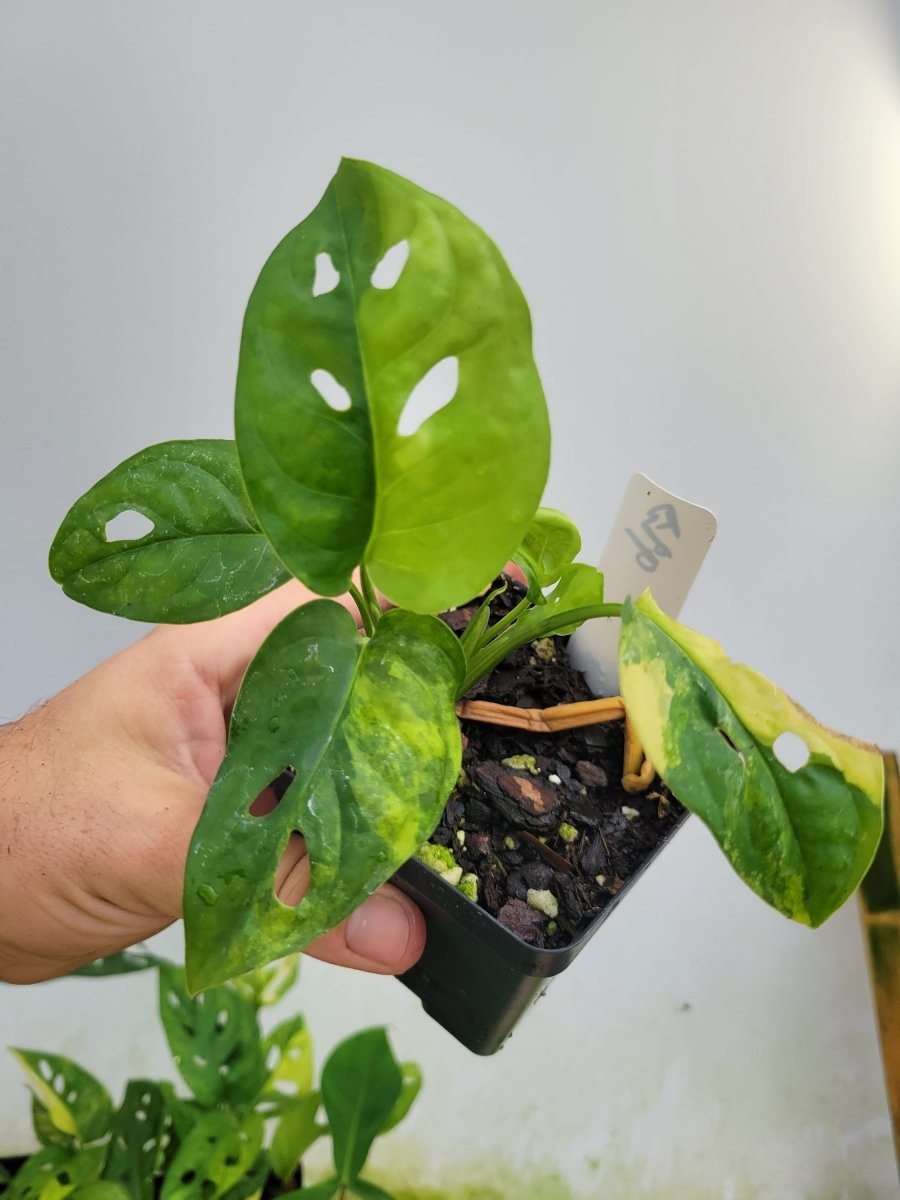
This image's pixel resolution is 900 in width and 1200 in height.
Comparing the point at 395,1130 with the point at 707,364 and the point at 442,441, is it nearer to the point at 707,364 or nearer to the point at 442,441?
the point at 442,441

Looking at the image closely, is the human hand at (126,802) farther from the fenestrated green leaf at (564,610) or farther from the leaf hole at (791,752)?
the leaf hole at (791,752)

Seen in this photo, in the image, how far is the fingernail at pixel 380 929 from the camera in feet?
2.04

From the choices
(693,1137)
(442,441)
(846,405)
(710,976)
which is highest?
(442,441)

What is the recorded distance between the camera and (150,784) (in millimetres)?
626

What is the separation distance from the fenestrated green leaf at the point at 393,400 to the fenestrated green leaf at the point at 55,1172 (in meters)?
0.72

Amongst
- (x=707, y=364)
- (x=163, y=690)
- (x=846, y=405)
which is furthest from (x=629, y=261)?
(x=163, y=690)

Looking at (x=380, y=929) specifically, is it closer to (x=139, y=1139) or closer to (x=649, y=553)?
(x=649, y=553)

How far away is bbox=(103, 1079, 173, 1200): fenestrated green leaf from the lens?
837mm

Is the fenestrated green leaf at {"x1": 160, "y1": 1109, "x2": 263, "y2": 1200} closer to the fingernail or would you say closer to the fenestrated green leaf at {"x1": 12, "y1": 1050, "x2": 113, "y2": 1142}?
the fenestrated green leaf at {"x1": 12, "y1": 1050, "x2": 113, "y2": 1142}

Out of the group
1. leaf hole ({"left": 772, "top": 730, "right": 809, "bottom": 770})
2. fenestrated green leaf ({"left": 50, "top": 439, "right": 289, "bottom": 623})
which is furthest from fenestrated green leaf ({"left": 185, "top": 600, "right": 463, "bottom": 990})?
leaf hole ({"left": 772, "top": 730, "right": 809, "bottom": 770})

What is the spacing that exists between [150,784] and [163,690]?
0.28 feet

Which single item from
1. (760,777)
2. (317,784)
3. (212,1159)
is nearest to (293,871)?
(317,784)

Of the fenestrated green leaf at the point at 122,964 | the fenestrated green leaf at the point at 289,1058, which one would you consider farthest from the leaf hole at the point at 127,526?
the fenestrated green leaf at the point at 289,1058

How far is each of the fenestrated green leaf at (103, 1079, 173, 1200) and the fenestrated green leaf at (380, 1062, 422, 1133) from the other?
232mm
